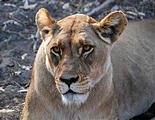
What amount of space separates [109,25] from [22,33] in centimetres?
297

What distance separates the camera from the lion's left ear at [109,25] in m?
3.00

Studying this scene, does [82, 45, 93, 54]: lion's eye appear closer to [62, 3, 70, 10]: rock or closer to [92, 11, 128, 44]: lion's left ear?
[92, 11, 128, 44]: lion's left ear

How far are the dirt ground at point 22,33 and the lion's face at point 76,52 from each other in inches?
53.4

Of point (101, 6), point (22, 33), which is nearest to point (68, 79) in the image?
point (22, 33)

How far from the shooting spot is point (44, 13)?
3.12 meters

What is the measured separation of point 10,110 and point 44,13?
1432 millimetres

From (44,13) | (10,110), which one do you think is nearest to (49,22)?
(44,13)

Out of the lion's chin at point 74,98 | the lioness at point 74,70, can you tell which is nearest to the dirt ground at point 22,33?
the lioness at point 74,70

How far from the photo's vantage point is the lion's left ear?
118 inches

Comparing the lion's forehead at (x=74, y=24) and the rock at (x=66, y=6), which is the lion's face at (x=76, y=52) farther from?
the rock at (x=66, y=6)

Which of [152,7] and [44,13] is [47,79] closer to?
[44,13]

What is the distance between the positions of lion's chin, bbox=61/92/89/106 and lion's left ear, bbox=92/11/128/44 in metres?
0.53

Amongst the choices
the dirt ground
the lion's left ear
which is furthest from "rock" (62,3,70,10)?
the lion's left ear

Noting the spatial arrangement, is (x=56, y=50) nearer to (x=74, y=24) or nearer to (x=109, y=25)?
(x=74, y=24)
